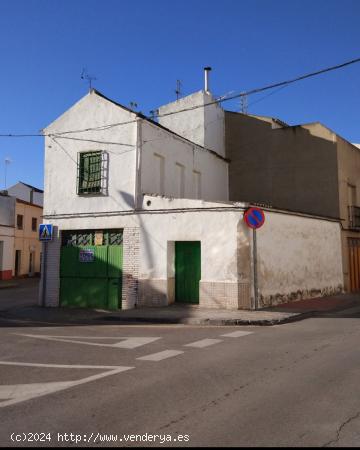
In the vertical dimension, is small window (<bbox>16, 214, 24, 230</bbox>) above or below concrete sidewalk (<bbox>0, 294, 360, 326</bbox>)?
above

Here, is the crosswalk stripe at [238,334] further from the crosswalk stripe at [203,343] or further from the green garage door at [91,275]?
the green garage door at [91,275]

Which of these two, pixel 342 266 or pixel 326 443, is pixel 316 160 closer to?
pixel 342 266

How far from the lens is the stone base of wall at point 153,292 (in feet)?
49.0

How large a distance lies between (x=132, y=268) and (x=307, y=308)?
5962mm

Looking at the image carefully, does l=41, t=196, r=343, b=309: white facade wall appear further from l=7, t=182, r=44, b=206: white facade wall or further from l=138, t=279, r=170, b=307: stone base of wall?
l=7, t=182, r=44, b=206: white facade wall

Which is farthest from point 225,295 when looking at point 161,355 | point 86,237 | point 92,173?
point 92,173

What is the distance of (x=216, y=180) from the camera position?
21.0 meters

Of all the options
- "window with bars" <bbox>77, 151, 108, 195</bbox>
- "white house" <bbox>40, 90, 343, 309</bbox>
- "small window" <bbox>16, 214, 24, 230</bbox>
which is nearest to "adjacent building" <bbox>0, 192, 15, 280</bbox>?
"small window" <bbox>16, 214, 24, 230</bbox>

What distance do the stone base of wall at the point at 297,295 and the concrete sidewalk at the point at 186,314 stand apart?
0.27m

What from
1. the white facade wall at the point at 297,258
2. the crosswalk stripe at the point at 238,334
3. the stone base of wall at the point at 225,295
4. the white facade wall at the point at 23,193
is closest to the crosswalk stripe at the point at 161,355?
the crosswalk stripe at the point at 238,334

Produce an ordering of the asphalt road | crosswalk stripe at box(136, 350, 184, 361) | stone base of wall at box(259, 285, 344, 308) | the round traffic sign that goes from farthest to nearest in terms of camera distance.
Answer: stone base of wall at box(259, 285, 344, 308)
the round traffic sign
crosswalk stripe at box(136, 350, 184, 361)
the asphalt road

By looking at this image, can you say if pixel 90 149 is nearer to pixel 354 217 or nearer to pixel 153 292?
pixel 153 292

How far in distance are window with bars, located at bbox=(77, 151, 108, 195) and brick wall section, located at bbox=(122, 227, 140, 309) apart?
1998mm

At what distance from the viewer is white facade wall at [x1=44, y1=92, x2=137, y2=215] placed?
627 inches
